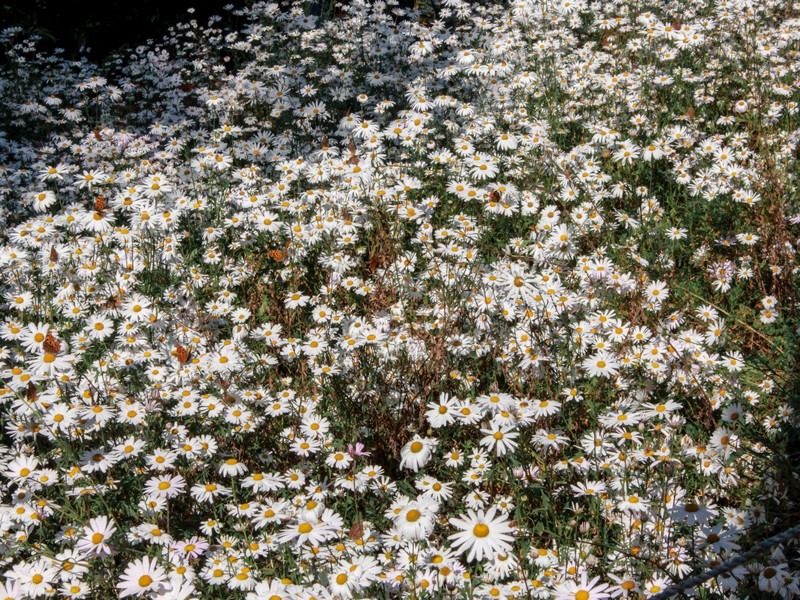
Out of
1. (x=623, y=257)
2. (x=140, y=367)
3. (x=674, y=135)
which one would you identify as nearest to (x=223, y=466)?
(x=140, y=367)

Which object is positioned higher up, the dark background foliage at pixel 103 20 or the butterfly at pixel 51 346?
the butterfly at pixel 51 346

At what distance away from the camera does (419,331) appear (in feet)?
10.5

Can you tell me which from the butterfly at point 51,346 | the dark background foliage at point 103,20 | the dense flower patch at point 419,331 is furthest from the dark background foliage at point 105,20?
the butterfly at point 51,346

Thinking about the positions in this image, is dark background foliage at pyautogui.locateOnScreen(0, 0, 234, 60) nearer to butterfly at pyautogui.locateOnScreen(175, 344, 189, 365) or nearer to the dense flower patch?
the dense flower patch

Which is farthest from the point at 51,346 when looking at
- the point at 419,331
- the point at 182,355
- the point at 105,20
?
the point at 105,20

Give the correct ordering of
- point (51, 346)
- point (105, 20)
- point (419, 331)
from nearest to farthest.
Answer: point (51, 346)
point (419, 331)
point (105, 20)

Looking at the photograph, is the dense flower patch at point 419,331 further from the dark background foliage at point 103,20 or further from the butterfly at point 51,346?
the dark background foliage at point 103,20

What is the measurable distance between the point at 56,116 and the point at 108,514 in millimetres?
4586

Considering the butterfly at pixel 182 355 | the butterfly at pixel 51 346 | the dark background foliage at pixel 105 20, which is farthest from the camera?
the dark background foliage at pixel 105 20

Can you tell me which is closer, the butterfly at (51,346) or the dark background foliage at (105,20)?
the butterfly at (51,346)

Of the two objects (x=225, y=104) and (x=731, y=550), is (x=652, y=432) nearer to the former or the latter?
(x=731, y=550)

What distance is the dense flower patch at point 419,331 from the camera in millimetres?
2301

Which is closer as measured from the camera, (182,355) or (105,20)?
(182,355)

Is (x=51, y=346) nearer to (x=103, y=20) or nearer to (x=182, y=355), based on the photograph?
(x=182, y=355)
